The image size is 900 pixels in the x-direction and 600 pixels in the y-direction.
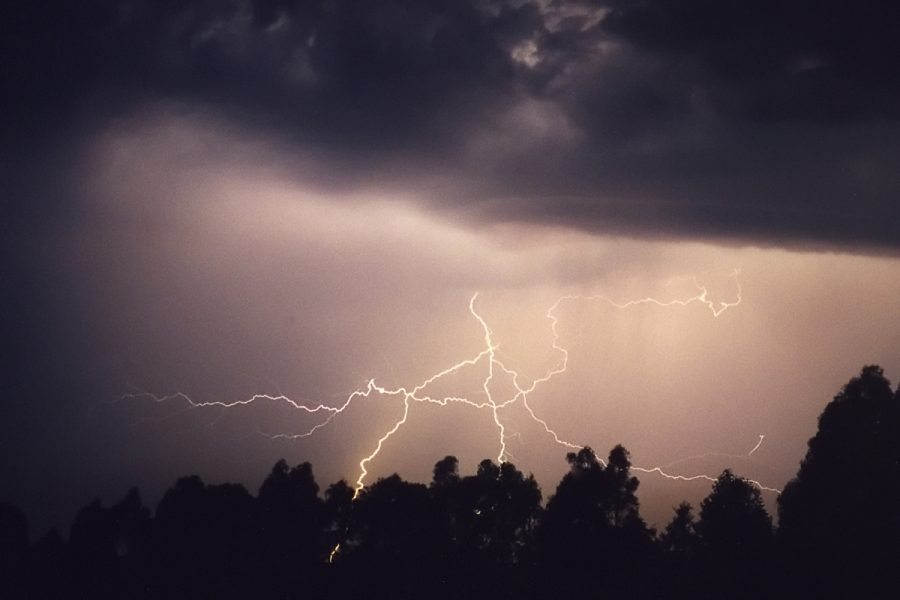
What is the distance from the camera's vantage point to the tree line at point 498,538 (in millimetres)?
26797

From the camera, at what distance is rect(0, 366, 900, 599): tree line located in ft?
87.9

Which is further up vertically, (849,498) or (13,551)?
(849,498)

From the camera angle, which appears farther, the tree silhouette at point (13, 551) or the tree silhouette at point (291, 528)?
the tree silhouette at point (13, 551)

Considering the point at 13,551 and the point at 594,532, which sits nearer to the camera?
the point at 594,532

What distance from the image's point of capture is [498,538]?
33.9 metres

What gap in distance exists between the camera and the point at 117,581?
1463 inches

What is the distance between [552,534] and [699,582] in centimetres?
619

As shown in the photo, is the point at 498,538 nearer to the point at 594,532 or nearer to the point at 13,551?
the point at 594,532

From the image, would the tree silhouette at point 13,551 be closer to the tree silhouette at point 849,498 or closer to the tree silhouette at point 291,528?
the tree silhouette at point 291,528

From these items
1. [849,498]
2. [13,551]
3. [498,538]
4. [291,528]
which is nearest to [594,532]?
[498,538]

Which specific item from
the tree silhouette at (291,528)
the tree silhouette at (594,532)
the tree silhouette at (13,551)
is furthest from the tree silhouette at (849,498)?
the tree silhouette at (13,551)

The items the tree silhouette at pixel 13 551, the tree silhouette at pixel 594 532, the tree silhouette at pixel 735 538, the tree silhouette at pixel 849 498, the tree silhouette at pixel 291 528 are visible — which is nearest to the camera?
the tree silhouette at pixel 849 498

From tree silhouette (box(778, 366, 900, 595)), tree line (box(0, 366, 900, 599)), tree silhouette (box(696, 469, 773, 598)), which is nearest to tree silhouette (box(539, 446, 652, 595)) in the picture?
tree line (box(0, 366, 900, 599))

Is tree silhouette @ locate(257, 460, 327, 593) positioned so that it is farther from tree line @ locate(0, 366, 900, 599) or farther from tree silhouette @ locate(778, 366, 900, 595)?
tree silhouette @ locate(778, 366, 900, 595)
